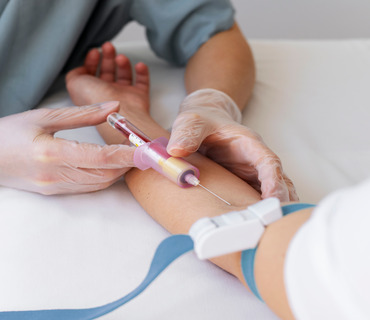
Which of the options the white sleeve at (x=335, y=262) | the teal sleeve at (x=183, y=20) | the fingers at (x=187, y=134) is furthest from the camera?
the teal sleeve at (x=183, y=20)

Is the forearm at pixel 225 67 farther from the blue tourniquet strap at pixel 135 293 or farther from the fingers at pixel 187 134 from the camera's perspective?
the blue tourniquet strap at pixel 135 293

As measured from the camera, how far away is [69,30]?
1.10 m

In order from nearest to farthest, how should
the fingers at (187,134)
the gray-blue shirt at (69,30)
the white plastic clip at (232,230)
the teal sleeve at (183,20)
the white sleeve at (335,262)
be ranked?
the white sleeve at (335,262) < the white plastic clip at (232,230) < the fingers at (187,134) < the gray-blue shirt at (69,30) < the teal sleeve at (183,20)

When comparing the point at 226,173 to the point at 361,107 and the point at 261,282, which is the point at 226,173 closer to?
the point at 261,282

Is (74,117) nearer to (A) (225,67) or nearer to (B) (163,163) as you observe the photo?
(B) (163,163)

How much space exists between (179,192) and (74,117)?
24 centimetres

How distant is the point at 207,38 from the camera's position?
123 centimetres

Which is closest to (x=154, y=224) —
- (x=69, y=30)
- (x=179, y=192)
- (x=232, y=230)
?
(x=179, y=192)

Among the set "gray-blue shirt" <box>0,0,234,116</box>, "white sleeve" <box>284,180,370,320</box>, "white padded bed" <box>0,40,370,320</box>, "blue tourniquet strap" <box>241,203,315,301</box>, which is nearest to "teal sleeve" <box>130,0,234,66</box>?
"gray-blue shirt" <box>0,0,234,116</box>

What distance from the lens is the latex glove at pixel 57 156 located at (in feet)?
2.61

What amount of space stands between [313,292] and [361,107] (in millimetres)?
850

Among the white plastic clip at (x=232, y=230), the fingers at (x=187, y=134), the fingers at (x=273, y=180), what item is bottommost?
the fingers at (x=187, y=134)

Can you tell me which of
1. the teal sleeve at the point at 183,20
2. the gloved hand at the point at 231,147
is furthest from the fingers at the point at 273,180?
the teal sleeve at the point at 183,20

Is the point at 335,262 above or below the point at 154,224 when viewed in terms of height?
above
